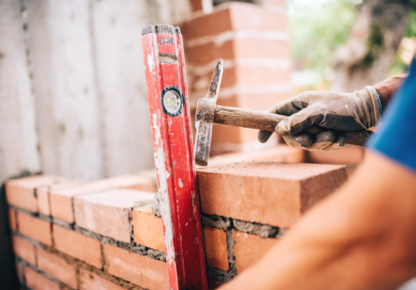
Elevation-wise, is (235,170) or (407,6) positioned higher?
(407,6)

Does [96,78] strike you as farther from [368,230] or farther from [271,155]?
[368,230]

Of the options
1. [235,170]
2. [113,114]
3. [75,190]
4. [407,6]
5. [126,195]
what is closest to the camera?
[235,170]

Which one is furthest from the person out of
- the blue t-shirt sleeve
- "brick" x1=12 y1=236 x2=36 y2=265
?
"brick" x1=12 y1=236 x2=36 y2=265

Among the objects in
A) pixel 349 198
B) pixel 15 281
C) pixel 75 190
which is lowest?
pixel 15 281

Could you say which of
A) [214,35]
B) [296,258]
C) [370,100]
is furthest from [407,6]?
[296,258]

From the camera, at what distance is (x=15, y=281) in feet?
5.35

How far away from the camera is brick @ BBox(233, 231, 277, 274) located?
69 centimetres

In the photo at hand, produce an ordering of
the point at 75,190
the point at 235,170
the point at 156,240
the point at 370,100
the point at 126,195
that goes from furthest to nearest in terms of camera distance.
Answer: the point at 75,190, the point at 126,195, the point at 370,100, the point at 156,240, the point at 235,170

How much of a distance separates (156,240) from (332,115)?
636 mm

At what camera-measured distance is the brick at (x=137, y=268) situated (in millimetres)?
884

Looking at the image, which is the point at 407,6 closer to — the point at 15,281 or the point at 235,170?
the point at 235,170

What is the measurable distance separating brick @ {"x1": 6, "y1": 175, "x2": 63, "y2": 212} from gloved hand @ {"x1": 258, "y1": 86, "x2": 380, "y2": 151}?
1.16 m

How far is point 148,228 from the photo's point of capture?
34.9 inches

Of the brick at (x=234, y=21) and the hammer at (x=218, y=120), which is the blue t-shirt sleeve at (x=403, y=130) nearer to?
the hammer at (x=218, y=120)
